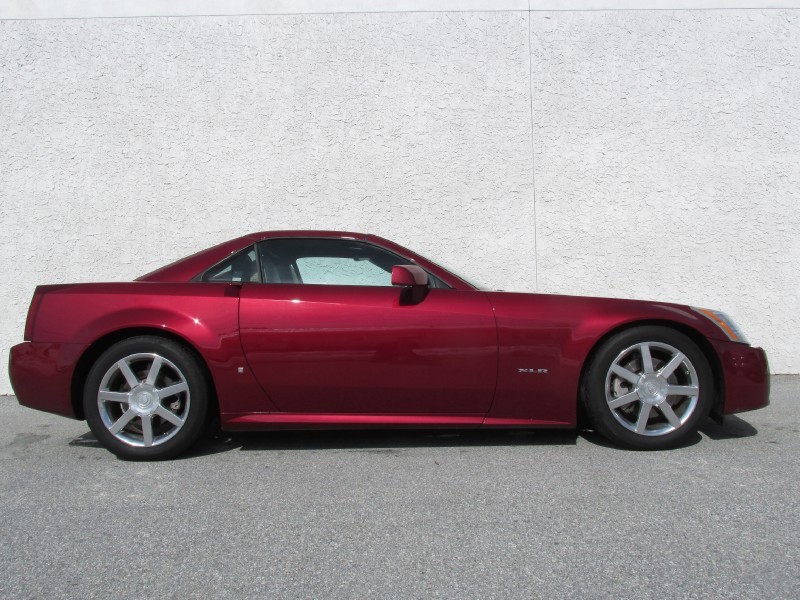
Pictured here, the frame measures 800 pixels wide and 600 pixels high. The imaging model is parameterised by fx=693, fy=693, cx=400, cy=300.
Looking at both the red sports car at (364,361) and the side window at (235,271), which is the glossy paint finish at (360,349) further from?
the side window at (235,271)

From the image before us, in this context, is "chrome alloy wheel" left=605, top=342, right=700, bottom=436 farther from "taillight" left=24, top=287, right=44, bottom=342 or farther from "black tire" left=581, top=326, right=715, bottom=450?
"taillight" left=24, top=287, right=44, bottom=342

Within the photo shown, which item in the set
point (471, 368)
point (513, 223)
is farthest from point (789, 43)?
point (471, 368)

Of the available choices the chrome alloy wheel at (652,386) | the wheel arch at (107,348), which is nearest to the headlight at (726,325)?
the chrome alloy wheel at (652,386)

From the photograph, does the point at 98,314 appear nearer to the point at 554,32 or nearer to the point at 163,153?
the point at 163,153

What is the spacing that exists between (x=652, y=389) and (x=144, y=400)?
2796 millimetres

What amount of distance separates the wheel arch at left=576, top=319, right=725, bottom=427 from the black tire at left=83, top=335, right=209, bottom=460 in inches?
83.1

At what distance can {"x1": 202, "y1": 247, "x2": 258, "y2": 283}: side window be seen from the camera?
4.02 meters

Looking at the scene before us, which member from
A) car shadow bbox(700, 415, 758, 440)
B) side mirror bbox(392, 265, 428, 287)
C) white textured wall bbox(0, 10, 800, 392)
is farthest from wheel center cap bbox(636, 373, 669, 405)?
white textured wall bbox(0, 10, 800, 392)

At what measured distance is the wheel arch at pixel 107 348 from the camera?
12.6 feet

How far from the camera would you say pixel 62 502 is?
127 inches

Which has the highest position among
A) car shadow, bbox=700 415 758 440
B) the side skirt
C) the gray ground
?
the side skirt

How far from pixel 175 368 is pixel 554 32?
464 centimetres

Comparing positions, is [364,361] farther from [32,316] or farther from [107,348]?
[32,316]

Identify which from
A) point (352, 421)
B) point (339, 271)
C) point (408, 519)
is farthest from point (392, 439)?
point (408, 519)
